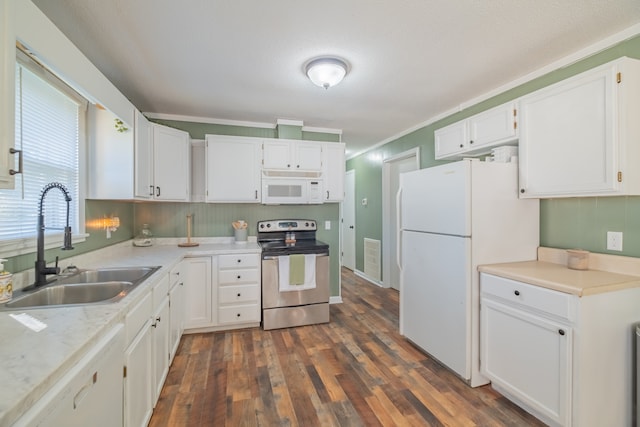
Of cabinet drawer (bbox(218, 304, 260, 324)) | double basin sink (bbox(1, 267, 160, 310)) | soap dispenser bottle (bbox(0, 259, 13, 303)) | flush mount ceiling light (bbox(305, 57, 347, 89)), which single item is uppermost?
flush mount ceiling light (bbox(305, 57, 347, 89))

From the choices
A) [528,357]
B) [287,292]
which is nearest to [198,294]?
[287,292]

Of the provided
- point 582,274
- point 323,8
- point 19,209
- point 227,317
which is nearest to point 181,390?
point 227,317

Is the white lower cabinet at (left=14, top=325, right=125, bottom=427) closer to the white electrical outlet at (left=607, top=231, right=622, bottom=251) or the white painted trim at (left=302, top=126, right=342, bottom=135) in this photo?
the white electrical outlet at (left=607, top=231, right=622, bottom=251)

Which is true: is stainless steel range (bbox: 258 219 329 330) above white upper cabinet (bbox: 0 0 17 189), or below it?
below

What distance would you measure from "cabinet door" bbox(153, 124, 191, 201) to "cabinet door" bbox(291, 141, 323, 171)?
4.06 ft

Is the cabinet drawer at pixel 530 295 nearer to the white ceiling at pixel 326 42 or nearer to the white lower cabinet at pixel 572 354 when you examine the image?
the white lower cabinet at pixel 572 354

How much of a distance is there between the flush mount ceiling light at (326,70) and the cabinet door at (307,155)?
3.98 ft

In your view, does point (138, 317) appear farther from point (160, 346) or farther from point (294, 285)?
point (294, 285)

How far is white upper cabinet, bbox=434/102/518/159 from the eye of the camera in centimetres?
234

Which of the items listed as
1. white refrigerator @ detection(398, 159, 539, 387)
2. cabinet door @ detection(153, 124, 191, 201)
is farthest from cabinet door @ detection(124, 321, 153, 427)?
white refrigerator @ detection(398, 159, 539, 387)

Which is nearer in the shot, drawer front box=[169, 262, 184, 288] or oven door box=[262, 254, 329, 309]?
drawer front box=[169, 262, 184, 288]

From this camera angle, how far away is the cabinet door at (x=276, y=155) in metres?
3.41

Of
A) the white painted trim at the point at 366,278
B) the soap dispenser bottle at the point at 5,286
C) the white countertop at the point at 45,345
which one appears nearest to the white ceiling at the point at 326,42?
the soap dispenser bottle at the point at 5,286

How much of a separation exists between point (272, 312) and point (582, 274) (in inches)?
104
